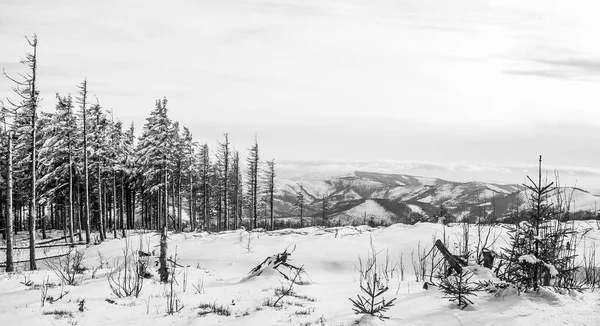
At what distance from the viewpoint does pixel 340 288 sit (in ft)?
30.3

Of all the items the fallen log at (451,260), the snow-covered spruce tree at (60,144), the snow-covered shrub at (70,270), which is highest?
the snow-covered spruce tree at (60,144)

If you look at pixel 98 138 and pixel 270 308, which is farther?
pixel 98 138

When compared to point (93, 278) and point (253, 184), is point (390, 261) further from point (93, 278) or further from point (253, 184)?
point (253, 184)

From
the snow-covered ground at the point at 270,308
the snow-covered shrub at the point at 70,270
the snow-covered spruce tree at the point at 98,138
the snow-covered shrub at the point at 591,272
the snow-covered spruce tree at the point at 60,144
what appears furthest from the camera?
the snow-covered spruce tree at the point at 98,138

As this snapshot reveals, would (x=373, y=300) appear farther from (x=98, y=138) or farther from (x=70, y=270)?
(x=98, y=138)

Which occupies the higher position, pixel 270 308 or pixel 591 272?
pixel 270 308

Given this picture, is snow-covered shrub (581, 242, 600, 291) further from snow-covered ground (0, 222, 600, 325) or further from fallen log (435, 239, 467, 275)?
fallen log (435, 239, 467, 275)

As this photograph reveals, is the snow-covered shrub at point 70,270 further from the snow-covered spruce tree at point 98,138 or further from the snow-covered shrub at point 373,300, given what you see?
the snow-covered spruce tree at point 98,138

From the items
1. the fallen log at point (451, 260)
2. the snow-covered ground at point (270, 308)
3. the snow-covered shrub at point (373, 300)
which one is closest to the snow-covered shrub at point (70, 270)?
the snow-covered ground at point (270, 308)

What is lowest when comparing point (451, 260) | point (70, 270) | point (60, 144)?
point (70, 270)

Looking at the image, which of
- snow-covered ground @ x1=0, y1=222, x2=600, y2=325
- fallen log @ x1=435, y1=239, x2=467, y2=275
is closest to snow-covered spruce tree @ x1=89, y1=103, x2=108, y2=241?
snow-covered ground @ x1=0, y1=222, x2=600, y2=325

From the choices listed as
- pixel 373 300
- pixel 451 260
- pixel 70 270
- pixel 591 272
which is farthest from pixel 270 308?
pixel 70 270

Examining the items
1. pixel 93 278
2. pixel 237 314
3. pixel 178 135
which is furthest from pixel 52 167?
pixel 237 314

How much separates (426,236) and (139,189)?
39598 mm
